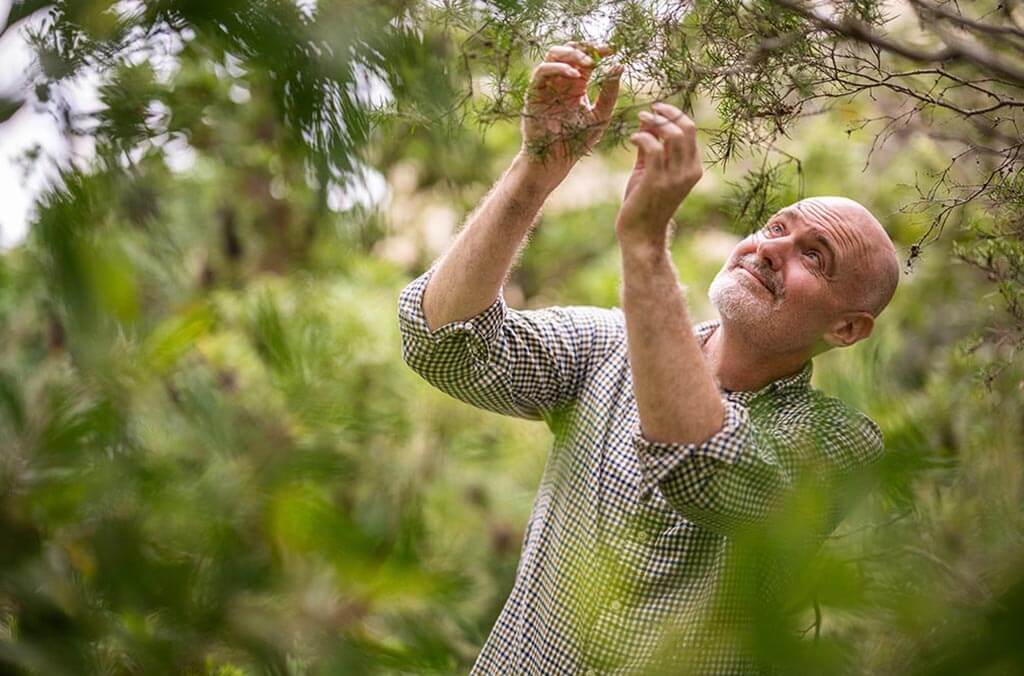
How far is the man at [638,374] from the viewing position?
999 mm

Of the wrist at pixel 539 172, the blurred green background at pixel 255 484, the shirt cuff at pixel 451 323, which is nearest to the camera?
the blurred green background at pixel 255 484

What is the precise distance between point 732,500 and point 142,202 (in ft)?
2.27

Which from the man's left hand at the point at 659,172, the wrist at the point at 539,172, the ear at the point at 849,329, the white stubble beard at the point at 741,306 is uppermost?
the ear at the point at 849,329

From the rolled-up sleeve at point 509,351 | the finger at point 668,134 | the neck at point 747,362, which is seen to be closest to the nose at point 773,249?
the neck at point 747,362

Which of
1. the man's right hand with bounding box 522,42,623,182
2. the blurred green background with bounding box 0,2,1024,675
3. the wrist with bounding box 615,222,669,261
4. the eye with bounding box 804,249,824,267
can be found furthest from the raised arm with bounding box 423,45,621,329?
the eye with bounding box 804,249,824,267

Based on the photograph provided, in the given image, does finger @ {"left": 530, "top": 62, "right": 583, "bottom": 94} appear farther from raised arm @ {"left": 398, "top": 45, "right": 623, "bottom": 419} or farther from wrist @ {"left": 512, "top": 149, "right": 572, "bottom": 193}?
wrist @ {"left": 512, "top": 149, "right": 572, "bottom": 193}

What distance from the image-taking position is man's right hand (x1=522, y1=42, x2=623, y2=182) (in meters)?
0.96

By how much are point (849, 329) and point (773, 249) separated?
6.4 inches

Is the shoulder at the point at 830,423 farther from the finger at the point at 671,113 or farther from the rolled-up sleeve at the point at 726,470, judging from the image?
→ the finger at the point at 671,113

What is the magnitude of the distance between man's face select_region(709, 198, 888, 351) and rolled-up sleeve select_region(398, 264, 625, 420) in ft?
0.79

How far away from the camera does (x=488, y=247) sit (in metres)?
1.20

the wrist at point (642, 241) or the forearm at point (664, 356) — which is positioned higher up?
the wrist at point (642, 241)

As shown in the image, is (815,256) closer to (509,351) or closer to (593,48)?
(509,351)

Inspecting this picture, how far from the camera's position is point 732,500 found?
103 centimetres
